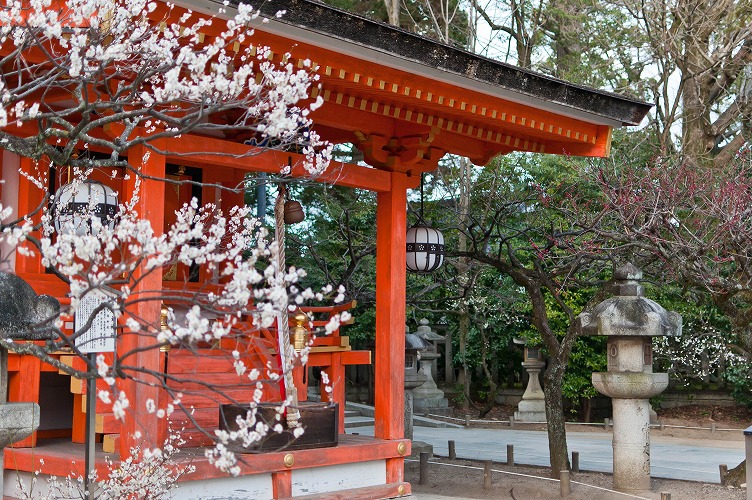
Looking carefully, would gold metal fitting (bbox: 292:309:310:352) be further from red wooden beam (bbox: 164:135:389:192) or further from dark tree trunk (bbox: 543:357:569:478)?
dark tree trunk (bbox: 543:357:569:478)

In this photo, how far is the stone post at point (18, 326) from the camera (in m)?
4.35

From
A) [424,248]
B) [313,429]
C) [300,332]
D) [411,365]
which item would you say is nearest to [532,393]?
[411,365]

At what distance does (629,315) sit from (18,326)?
759cm

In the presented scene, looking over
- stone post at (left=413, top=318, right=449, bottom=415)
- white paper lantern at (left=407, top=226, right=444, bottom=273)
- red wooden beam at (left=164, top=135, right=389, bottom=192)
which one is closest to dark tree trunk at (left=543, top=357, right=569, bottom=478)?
white paper lantern at (left=407, top=226, right=444, bottom=273)

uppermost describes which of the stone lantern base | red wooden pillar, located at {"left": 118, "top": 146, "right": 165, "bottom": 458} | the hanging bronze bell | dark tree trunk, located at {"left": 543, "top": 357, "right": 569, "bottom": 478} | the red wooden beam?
the red wooden beam

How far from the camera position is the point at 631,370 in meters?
10.5

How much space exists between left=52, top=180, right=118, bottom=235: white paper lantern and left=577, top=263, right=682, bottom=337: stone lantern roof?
573 centimetres

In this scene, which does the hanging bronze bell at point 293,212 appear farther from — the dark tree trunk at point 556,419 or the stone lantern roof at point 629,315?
the dark tree trunk at point 556,419

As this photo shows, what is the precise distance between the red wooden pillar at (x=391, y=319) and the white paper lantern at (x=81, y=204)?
2.71 m

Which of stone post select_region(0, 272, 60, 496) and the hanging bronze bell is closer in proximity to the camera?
stone post select_region(0, 272, 60, 496)

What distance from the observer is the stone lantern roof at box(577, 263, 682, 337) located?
33.7 feet

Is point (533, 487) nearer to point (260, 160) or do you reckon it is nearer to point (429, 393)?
point (260, 160)

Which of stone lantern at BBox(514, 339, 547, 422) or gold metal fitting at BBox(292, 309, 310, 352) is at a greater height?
gold metal fitting at BBox(292, 309, 310, 352)

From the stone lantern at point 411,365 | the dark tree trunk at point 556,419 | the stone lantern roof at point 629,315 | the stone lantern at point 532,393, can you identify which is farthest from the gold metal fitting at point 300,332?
the stone lantern at point 532,393
